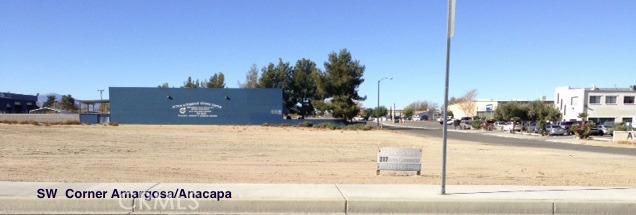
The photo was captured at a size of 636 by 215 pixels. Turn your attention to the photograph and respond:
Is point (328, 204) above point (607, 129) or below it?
below

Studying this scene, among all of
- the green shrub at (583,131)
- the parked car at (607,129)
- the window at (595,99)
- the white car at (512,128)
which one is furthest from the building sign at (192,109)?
the window at (595,99)

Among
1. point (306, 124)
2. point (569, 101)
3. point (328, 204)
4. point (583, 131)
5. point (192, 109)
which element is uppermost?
point (569, 101)

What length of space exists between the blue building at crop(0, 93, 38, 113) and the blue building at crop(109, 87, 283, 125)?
68.0 m

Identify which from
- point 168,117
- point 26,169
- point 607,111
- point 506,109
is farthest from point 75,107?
point 26,169

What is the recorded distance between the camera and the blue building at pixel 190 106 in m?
69.2

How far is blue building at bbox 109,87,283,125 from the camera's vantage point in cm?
6919

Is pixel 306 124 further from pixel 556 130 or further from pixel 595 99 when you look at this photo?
pixel 595 99

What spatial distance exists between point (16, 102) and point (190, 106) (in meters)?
84.3

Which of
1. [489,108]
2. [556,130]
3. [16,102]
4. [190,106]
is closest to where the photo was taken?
[556,130]

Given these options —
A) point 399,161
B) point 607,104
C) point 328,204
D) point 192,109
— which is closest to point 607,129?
point 607,104

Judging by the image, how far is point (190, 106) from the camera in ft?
227

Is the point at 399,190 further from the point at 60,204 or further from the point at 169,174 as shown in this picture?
the point at 169,174

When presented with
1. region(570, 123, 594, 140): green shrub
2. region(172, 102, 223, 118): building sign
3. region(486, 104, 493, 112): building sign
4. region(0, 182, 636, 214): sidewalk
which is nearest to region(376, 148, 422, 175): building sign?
region(0, 182, 636, 214): sidewalk

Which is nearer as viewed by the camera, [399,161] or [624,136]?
[399,161]
